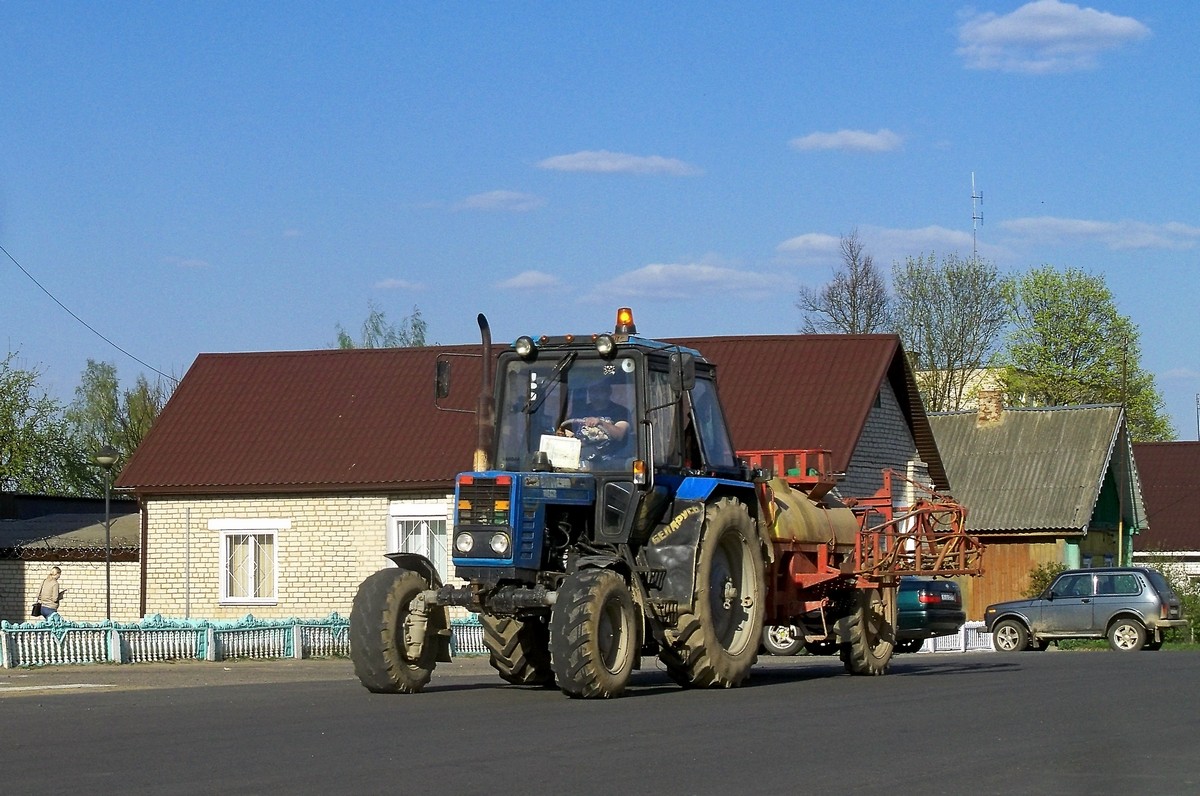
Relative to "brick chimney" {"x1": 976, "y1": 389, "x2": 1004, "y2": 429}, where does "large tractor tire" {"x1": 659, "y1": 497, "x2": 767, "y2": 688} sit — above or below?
below

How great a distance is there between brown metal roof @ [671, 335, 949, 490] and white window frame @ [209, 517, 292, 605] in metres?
9.13

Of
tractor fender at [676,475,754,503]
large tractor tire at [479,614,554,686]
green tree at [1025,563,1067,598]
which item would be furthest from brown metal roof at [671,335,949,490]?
large tractor tire at [479,614,554,686]

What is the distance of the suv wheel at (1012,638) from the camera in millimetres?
33281

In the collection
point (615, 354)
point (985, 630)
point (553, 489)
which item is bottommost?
point (985, 630)

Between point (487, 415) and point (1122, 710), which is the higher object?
point (487, 415)

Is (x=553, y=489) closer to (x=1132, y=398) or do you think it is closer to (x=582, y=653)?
(x=582, y=653)

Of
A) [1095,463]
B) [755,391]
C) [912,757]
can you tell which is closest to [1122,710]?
[912,757]

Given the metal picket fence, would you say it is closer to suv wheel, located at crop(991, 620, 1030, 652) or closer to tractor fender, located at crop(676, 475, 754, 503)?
tractor fender, located at crop(676, 475, 754, 503)

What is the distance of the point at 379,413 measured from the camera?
35.2 meters

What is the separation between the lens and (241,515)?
3453 cm

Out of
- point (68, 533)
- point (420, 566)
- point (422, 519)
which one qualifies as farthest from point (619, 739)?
point (68, 533)

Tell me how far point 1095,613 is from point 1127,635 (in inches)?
27.8

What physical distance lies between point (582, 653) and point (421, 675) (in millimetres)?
2170

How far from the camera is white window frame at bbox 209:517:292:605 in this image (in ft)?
112
